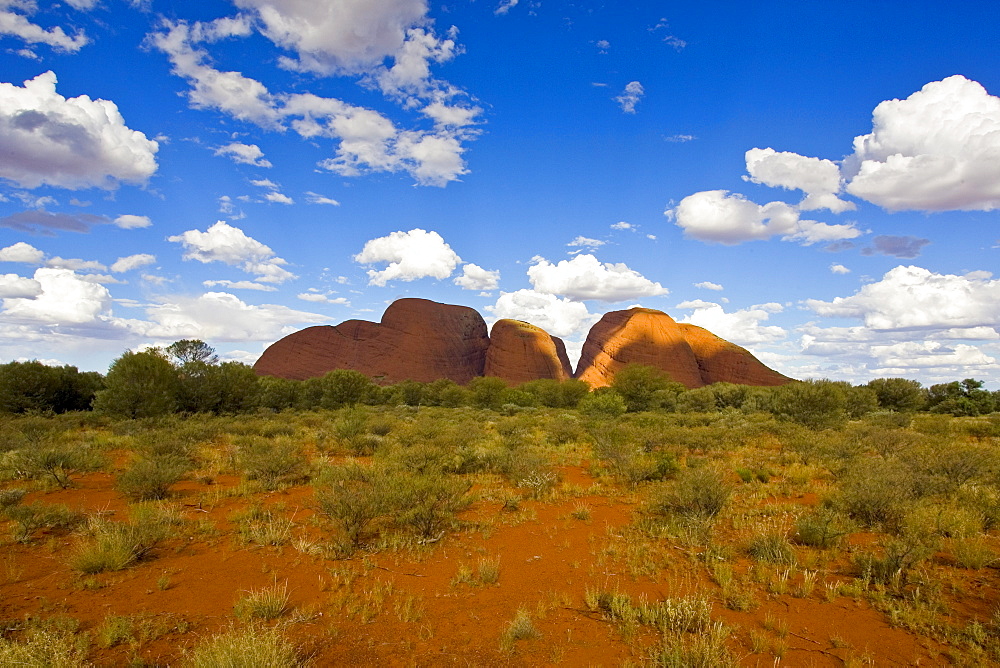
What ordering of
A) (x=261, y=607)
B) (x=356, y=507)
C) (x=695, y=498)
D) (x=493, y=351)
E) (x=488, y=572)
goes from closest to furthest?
(x=261, y=607), (x=488, y=572), (x=356, y=507), (x=695, y=498), (x=493, y=351)

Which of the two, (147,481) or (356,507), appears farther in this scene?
(147,481)

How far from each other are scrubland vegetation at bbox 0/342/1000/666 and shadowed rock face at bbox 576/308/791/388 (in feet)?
177

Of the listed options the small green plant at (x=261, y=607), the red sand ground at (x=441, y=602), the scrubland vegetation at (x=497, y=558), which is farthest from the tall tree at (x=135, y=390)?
the small green plant at (x=261, y=607)

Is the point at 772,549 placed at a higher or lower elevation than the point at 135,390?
lower

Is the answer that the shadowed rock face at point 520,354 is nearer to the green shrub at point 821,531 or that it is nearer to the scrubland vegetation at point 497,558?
the scrubland vegetation at point 497,558

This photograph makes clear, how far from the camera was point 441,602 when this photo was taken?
4680 millimetres

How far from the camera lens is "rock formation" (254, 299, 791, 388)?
65.9m

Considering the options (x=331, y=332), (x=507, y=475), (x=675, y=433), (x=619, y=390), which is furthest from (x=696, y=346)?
(x=507, y=475)

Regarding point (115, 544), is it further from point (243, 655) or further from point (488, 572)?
point (488, 572)

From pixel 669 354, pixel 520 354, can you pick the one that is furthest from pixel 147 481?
pixel 669 354

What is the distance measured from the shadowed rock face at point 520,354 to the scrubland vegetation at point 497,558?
58589 mm

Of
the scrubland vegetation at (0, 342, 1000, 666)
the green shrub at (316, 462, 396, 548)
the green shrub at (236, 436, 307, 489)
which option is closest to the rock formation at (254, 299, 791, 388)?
the green shrub at (236, 436, 307, 489)

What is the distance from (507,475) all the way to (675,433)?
6849 mm

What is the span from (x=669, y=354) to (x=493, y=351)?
2724 cm
